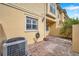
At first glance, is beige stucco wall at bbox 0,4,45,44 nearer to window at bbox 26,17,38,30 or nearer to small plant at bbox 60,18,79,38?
window at bbox 26,17,38,30

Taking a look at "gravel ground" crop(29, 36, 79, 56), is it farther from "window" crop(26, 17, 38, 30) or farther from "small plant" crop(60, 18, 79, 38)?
"window" crop(26, 17, 38, 30)

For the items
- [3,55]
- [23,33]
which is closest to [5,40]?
[3,55]

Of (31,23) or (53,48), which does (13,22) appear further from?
(53,48)

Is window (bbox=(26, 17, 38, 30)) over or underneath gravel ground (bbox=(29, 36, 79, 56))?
over

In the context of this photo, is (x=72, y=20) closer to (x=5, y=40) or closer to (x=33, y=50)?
(x=33, y=50)

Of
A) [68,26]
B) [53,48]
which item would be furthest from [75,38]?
[53,48]

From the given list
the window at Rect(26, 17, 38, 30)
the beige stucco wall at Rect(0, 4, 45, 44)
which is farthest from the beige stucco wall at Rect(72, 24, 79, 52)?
the window at Rect(26, 17, 38, 30)

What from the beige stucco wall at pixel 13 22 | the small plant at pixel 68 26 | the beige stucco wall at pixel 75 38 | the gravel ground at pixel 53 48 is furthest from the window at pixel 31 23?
the beige stucco wall at pixel 75 38

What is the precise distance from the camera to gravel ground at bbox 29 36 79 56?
2.36 m

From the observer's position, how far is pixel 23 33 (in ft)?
8.27

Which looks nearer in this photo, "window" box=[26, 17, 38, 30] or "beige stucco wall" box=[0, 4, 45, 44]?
"beige stucco wall" box=[0, 4, 45, 44]

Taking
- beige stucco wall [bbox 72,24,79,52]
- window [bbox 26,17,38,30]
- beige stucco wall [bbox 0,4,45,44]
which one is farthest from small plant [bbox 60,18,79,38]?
window [bbox 26,17,38,30]

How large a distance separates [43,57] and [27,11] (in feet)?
3.26

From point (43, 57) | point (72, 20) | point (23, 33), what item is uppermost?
point (72, 20)
